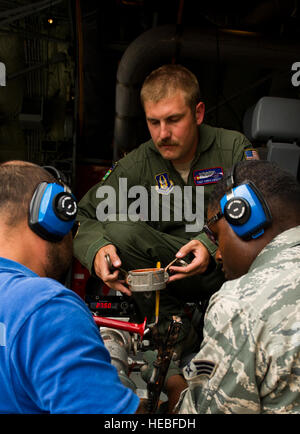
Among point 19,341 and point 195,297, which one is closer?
point 19,341

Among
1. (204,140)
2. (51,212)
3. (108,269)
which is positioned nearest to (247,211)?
(51,212)

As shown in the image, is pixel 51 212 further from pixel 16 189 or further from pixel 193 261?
pixel 193 261

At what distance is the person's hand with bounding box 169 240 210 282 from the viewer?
2029 mm

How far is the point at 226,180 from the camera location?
1403 millimetres

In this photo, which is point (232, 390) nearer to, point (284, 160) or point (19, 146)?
point (284, 160)

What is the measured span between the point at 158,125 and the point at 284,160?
32.1 inches

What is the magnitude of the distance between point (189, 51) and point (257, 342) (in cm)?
276

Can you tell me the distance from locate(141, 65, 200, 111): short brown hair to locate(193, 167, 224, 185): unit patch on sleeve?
35cm

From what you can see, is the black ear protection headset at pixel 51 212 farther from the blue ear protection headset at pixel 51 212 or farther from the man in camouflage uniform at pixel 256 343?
the man in camouflage uniform at pixel 256 343

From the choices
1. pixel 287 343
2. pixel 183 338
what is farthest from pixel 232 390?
pixel 183 338

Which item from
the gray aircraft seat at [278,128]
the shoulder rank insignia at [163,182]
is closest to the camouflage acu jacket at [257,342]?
the shoulder rank insignia at [163,182]

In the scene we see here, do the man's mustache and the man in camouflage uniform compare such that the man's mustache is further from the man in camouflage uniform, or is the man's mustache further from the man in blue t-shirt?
the man in blue t-shirt

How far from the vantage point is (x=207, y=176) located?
2.53m

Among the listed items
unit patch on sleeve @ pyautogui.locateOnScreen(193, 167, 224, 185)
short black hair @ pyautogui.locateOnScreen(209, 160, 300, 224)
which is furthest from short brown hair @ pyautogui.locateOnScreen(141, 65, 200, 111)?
short black hair @ pyautogui.locateOnScreen(209, 160, 300, 224)
